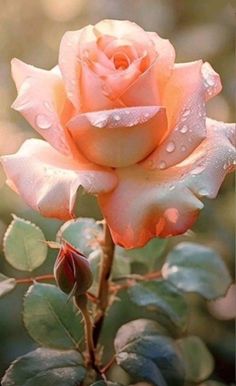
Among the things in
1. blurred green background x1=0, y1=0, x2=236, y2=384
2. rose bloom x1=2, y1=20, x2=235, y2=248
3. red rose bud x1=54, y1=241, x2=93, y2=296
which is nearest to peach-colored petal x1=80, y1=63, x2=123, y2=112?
rose bloom x1=2, y1=20, x2=235, y2=248

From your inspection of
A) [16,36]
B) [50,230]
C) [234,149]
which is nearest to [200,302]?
[50,230]

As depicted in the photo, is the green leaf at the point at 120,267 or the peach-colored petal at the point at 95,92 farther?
the green leaf at the point at 120,267

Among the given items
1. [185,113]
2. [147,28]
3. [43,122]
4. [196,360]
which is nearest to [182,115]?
[185,113]

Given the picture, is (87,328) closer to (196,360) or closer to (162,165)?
(162,165)

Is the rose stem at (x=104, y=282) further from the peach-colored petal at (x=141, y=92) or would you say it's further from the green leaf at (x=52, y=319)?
the peach-colored petal at (x=141, y=92)

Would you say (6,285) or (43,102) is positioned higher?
(43,102)

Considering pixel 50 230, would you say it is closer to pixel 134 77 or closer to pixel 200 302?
pixel 200 302

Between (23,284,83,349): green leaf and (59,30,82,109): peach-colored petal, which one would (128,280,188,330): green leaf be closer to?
(23,284,83,349): green leaf

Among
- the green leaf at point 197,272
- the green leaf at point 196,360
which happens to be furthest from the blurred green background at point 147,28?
the green leaf at point 197,272
